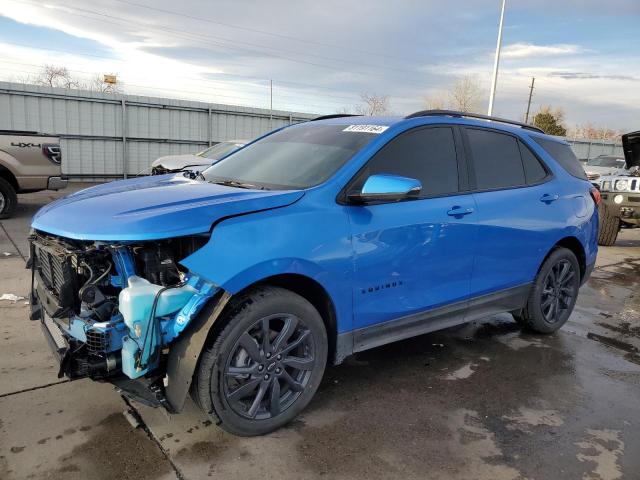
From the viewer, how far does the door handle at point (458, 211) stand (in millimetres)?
3626

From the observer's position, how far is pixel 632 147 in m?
9.40

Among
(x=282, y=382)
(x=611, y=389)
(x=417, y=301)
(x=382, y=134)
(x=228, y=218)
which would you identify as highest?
(x=382, y=134)

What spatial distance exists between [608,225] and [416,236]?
8143 millimetres

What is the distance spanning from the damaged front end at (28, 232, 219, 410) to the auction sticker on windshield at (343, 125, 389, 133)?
59.9 inches

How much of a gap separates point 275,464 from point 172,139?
619 inches

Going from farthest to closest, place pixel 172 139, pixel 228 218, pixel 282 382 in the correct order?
pixel 172 139 < pixel 282 382 < pixel 228 218

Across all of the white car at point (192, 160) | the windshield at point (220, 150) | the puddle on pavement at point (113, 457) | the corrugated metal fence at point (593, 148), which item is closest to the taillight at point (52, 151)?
the white car at point (192, 160)

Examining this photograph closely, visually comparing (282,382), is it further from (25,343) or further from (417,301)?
(25,343)

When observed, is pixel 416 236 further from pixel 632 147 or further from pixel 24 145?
pixel 24 145

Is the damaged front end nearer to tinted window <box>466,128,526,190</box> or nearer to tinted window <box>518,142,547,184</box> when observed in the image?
tinted window <box>466,128,526,190</box>

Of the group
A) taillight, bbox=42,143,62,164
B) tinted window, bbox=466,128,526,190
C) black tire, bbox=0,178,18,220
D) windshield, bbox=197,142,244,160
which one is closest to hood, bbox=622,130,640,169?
tinted window, bbox=466,128,526,190

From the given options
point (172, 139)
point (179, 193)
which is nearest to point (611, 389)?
point (179, 193)

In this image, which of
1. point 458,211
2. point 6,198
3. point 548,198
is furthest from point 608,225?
point 6,198

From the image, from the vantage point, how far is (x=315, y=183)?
3.17m
